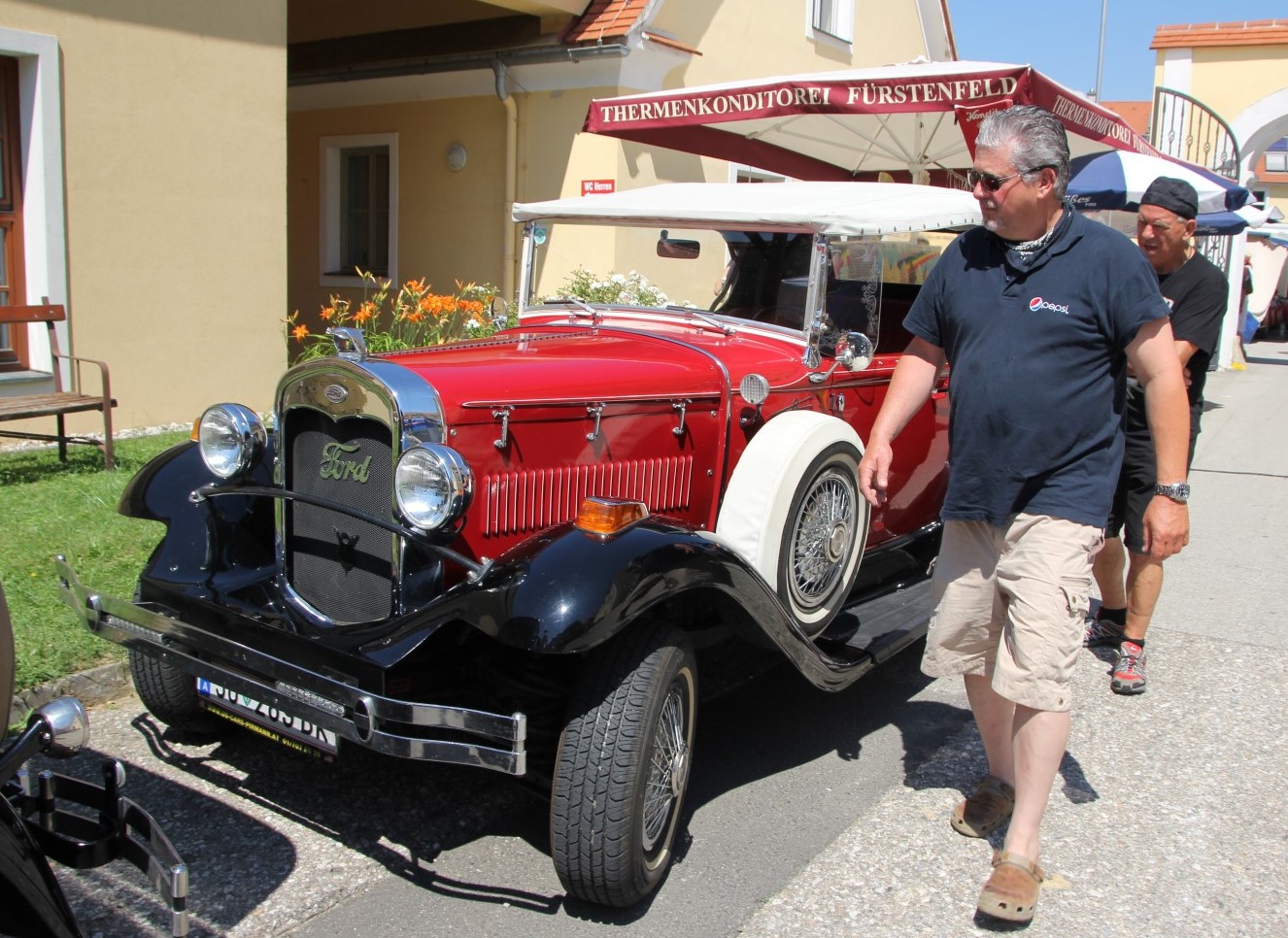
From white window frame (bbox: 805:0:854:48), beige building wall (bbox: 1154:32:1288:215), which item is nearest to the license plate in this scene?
white window frame (bbox: 805:0:854:48)

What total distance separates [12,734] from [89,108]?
16.6 feet

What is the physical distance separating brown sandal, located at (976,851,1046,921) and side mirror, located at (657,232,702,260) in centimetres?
277

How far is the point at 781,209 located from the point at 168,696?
2.64 metres

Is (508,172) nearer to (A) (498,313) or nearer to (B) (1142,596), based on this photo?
(A) (498,313)

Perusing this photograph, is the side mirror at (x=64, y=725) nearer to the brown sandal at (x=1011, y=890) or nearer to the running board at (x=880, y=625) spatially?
the brown sandal at (x=1011, y=890)

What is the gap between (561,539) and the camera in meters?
2.90

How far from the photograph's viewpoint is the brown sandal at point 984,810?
3363mm

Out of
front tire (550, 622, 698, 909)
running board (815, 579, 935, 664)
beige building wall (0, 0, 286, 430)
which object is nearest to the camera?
front tire (550, 622, 698, 909)

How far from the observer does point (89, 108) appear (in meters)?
7.34

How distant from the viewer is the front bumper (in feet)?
8.63

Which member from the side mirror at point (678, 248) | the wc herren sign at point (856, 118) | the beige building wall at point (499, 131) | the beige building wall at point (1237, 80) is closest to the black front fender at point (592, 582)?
the side mirror at point (678, 248)

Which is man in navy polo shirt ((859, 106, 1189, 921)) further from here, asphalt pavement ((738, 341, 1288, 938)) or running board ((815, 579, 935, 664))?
running board ((815, 579, 935, 664))

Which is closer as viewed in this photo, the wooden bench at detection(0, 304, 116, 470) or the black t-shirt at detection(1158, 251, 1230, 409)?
the black t-shirt at detection(1158, 251, 1230, 409)

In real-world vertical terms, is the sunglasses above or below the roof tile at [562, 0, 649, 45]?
below
